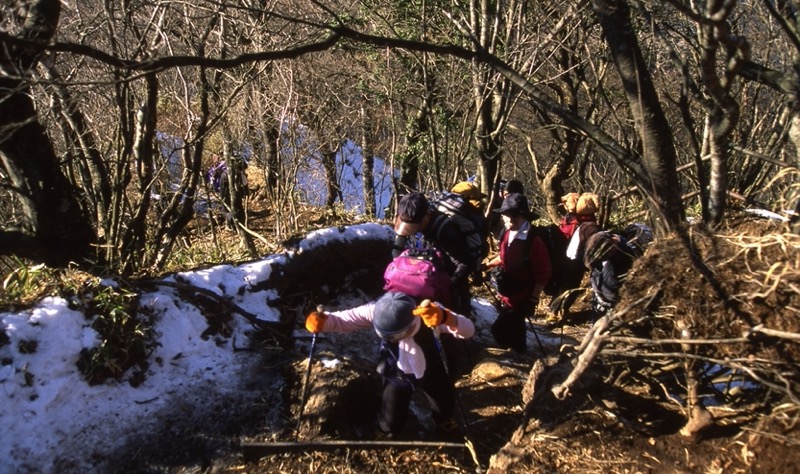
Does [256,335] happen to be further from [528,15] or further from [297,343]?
[528,15]

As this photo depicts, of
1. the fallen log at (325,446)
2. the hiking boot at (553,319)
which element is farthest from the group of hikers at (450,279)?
the hiking boot at (553,319)

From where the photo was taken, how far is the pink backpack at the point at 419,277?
3834 mm

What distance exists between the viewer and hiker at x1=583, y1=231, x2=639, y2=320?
4789 mm

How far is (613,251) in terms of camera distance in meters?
4.82

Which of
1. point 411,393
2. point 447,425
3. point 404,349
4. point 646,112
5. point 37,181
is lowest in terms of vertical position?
point 447,425

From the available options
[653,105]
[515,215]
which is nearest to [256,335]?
[515,215]

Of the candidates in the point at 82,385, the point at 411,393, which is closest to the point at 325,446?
the point at 411,393

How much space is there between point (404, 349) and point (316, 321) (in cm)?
57

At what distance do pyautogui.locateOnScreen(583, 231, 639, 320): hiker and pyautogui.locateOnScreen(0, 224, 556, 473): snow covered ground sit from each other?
2767 millimetres

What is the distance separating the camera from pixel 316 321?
3.78 meters

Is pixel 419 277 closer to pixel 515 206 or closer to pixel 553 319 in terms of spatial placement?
pixel 515 206

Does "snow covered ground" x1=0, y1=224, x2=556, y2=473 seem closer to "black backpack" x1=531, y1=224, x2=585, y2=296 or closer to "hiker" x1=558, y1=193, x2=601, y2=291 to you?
"hiker" x1=558, y1=193, x2=601, y2=291

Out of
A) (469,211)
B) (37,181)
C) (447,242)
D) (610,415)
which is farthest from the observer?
(469,211)

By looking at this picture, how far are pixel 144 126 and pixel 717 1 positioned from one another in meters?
4.90
